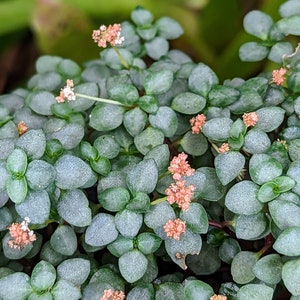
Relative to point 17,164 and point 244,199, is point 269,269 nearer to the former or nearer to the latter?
point 244,199

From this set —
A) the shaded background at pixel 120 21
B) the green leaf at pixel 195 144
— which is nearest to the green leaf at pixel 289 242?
the green leaf at pixel 195 144

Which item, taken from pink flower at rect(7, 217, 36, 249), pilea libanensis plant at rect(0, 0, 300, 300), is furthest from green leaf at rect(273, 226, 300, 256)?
pink flower at rect(7, 217, 36, 249)

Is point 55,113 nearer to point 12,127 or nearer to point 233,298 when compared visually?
point 12,127

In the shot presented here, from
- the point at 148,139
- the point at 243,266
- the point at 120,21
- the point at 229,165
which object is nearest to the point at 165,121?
the point at 148,139

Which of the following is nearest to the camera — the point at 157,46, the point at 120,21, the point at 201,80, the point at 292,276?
the point at 292,276

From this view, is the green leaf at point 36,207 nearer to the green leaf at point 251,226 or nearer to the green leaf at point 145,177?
the green leaf at point 145,177

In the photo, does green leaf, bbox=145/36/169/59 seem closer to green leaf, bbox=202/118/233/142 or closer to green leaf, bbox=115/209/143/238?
green leaf, bbox=202/118/233/142

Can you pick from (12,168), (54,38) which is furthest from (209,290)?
(54,38)
